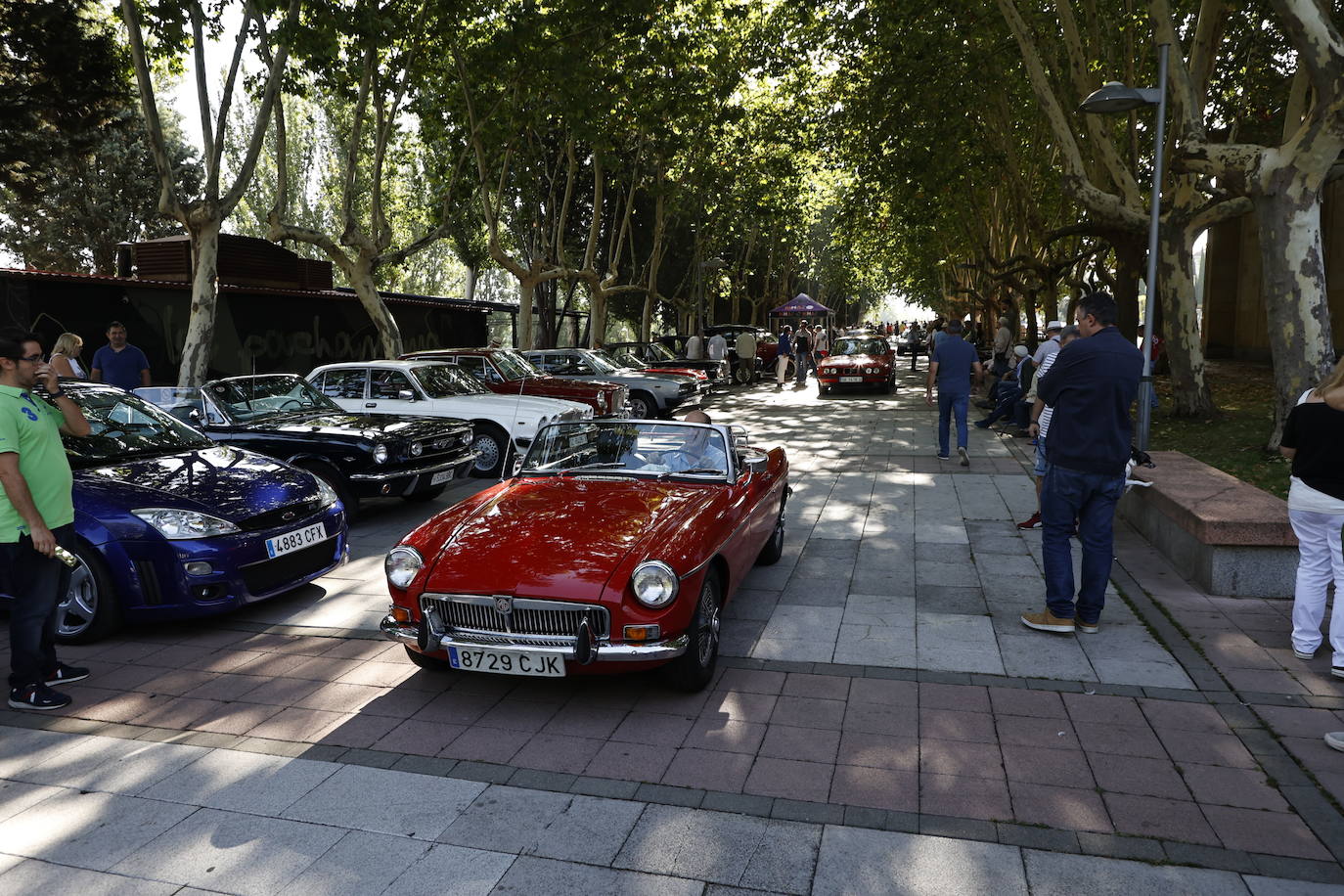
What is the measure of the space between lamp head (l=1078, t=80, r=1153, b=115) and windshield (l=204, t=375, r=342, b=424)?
8591 millimetres

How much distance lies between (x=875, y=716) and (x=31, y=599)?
4.26 metres

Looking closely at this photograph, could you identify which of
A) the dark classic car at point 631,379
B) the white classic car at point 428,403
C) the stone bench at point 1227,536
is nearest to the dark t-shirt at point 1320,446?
the stone bench at point 1227,536

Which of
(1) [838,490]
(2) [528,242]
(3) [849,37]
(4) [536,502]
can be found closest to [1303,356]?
(1) [838,490]

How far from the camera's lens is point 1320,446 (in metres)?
4.62

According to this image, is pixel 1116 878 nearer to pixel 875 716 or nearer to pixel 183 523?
pixel 875 716

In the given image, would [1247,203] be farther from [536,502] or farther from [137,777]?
[137,777]

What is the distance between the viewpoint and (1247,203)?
1191cm

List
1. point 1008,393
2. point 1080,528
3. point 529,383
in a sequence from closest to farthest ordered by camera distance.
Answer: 1. point 1080,528
2. point 529,383
3. point 1008,393

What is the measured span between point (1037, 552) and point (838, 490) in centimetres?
305

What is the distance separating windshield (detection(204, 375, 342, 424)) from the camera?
9.05 meters

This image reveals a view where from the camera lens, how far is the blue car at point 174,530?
17.7 feet

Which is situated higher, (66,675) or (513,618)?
(513,618)

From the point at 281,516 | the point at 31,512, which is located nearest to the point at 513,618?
the point at 31,512

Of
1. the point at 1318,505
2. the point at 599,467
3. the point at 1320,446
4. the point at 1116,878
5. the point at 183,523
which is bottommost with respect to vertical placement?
the point at 1116,878
